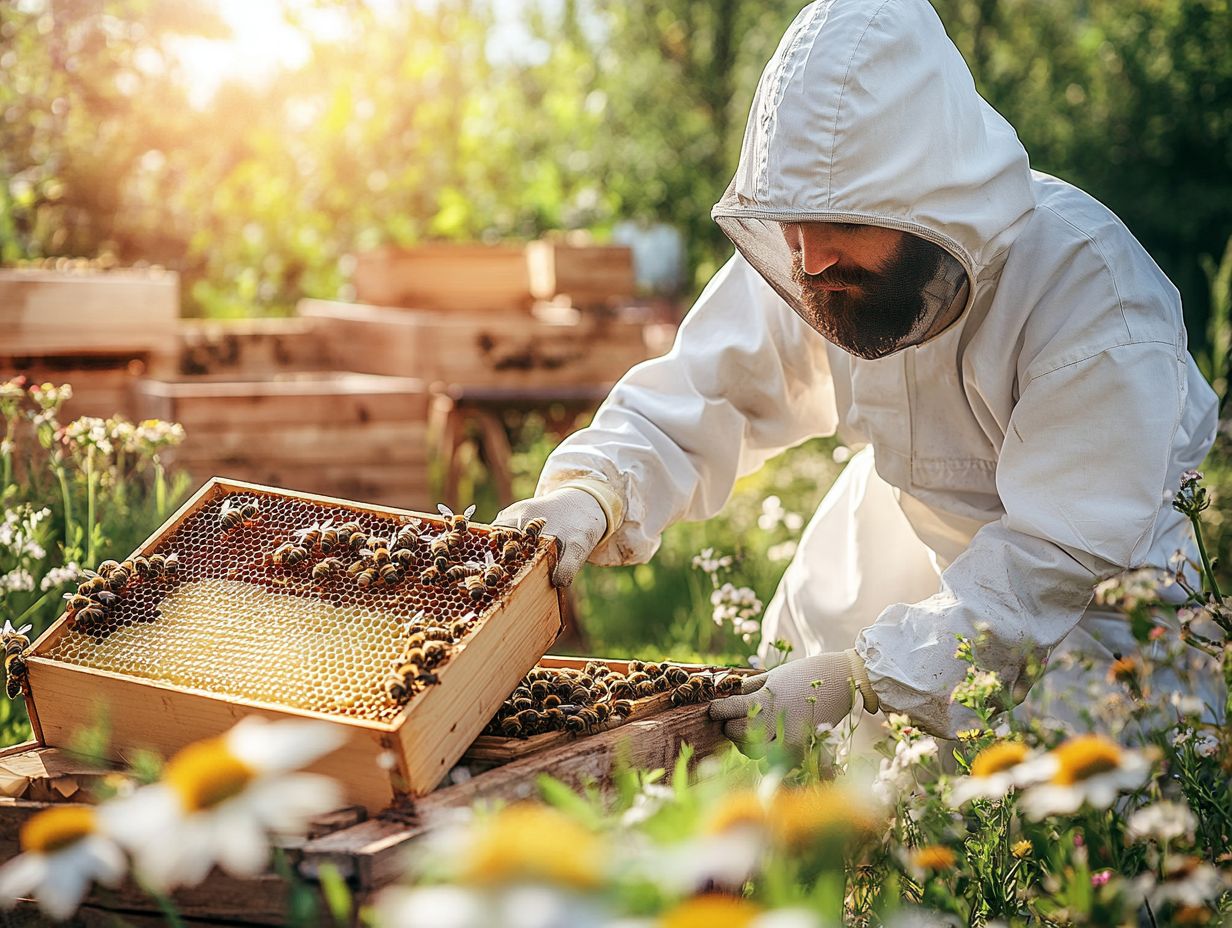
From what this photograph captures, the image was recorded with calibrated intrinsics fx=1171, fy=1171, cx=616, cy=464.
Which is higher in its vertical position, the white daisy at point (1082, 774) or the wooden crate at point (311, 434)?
the white daisy at point (1082, 774)

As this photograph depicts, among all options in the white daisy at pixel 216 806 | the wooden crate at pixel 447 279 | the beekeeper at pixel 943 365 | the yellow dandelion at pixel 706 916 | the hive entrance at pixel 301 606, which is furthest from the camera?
the wooden crate at pixel 447 279

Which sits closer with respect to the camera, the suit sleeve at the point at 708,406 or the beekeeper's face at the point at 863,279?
the beekeeper's face at the point at 863,279

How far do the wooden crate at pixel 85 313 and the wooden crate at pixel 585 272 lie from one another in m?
1.96

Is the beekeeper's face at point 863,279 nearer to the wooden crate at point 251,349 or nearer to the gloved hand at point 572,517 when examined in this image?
the gloved hand at point 572,517

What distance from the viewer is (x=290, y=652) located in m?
1.71

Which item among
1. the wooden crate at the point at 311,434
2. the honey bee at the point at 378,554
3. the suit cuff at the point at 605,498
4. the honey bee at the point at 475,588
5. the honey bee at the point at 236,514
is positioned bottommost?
the wooden crate at the point at 311,434

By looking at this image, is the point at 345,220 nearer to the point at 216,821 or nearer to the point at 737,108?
the point at 737,108

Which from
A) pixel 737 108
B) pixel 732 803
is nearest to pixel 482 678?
pixel 732 803

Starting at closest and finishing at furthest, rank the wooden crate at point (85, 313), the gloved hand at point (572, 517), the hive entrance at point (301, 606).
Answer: the hive entrance at point (301, 606) < the gloved hand at point (572, 517) < the wooden crate at point (85, 313)

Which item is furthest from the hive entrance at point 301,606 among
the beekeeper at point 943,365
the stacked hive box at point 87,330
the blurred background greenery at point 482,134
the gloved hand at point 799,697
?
the blurred background greenery at point 482,134

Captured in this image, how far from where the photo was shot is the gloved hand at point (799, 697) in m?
1.93

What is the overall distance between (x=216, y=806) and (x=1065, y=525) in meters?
1.62

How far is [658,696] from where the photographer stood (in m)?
1.94

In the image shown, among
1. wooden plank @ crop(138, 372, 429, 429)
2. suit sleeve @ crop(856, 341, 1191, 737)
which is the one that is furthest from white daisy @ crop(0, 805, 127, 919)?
wooden plank @ crop(138, 372, 429, 429)
